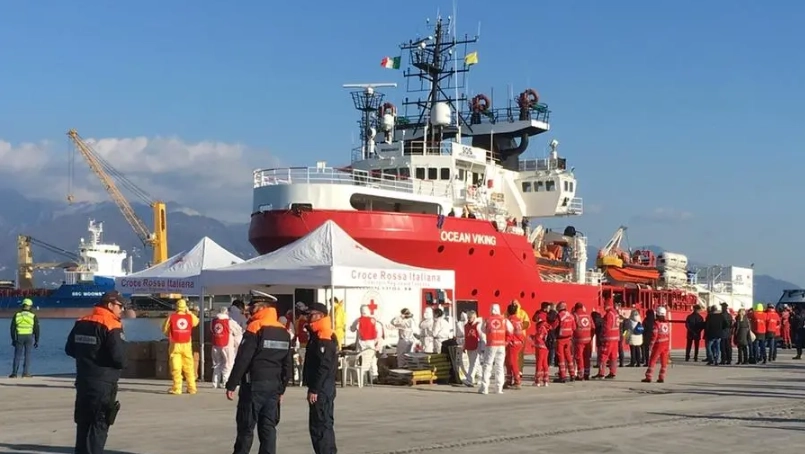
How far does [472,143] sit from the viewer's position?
3847 cm

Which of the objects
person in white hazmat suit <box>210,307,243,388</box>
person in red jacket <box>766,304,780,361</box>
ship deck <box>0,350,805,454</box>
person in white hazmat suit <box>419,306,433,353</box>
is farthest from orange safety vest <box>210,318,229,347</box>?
person in red jacket <box>766,304,780,361</box>

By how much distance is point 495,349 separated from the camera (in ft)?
51.2

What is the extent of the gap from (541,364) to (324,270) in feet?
13.4

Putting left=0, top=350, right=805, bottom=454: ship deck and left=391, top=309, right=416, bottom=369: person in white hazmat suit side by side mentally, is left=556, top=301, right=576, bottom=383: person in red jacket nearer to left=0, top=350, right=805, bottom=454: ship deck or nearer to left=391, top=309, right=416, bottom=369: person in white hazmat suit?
left=0, top=350, right=805, bottom=454: ship deck

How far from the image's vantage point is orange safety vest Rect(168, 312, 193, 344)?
50.0 feet

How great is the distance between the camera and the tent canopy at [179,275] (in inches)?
722

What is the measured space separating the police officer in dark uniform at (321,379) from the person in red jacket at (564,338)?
8.86 meters

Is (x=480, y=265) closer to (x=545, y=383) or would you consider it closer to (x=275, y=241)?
(x=275, y=241)

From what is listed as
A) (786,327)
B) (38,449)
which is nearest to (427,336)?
(38,449)

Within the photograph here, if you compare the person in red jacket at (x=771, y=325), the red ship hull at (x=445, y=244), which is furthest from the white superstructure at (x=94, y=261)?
the person in red jacket at (x=771, y=325)

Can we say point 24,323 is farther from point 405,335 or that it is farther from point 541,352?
point 541,352

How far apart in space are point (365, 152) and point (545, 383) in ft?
64.6

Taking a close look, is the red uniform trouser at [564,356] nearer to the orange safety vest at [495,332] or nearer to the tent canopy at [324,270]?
the orange safety vest at [495,332]

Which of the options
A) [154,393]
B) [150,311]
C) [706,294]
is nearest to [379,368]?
[154,393]
